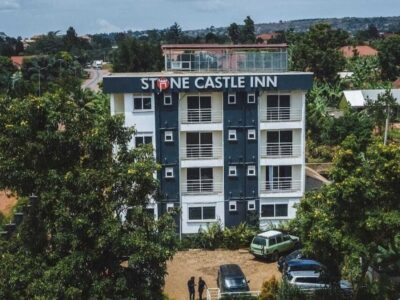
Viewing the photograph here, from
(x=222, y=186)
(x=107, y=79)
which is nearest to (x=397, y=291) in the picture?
(x=222, y=186)

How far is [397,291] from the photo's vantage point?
2772cm

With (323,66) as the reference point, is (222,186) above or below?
below

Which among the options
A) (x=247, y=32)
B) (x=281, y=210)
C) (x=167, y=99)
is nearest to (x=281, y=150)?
(x=281, y=210)

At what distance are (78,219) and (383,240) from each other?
11.0m

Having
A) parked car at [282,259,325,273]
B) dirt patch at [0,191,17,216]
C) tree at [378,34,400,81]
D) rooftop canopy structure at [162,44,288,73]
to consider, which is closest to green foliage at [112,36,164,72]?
tree at [378,34,400,81]

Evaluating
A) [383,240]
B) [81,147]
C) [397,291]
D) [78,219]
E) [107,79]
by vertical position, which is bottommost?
[397,291]

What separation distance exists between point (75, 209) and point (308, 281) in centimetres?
1330

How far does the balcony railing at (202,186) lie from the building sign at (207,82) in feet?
16.9

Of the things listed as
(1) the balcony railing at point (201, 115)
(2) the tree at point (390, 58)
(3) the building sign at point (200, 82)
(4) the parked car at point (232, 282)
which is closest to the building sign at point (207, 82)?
(3) the building sign at point (200, 82)

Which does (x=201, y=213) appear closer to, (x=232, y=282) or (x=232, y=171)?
(x=232, y=171)

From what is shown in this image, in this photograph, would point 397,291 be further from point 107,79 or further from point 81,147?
point 107,79

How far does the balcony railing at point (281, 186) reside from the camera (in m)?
38.2

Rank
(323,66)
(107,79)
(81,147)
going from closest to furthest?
(81,147), (107,79), (323,66)

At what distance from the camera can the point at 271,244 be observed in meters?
34.4
